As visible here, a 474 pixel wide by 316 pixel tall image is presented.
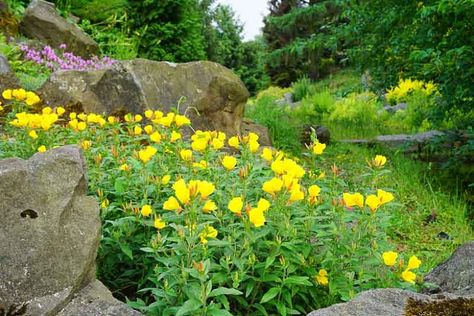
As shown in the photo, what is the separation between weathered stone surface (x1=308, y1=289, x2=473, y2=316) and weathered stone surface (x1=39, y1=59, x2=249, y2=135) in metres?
3.73

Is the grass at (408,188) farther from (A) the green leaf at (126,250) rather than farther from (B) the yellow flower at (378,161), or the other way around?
(A) the green leaf at (126,250)

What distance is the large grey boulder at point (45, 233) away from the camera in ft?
5.96

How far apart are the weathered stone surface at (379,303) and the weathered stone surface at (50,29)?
30.6 ft

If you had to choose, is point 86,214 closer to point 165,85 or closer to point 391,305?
point 391,305

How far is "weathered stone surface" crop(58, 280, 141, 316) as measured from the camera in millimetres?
1787

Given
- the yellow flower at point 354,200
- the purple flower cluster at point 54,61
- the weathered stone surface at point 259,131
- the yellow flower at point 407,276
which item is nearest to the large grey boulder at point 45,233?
the yellow flower at point 354,200

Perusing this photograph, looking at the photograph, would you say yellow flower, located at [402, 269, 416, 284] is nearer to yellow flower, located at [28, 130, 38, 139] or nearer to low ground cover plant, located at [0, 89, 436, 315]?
low ground cover plant, located at [0, 89, 436, 315]

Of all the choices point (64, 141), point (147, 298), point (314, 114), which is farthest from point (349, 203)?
point (314, 114)

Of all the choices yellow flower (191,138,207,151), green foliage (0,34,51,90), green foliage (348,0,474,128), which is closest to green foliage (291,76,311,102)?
green foliage (348,0,474,128)

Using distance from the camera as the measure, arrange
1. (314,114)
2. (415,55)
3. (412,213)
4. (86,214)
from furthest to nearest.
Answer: (314,114)
(412,213)
(415,55)
(86,214)

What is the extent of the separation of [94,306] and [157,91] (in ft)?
13.9

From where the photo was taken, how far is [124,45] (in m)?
11.4

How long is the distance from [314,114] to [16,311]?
364 inches

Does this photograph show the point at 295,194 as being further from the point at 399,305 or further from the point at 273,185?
the point at 399,305
